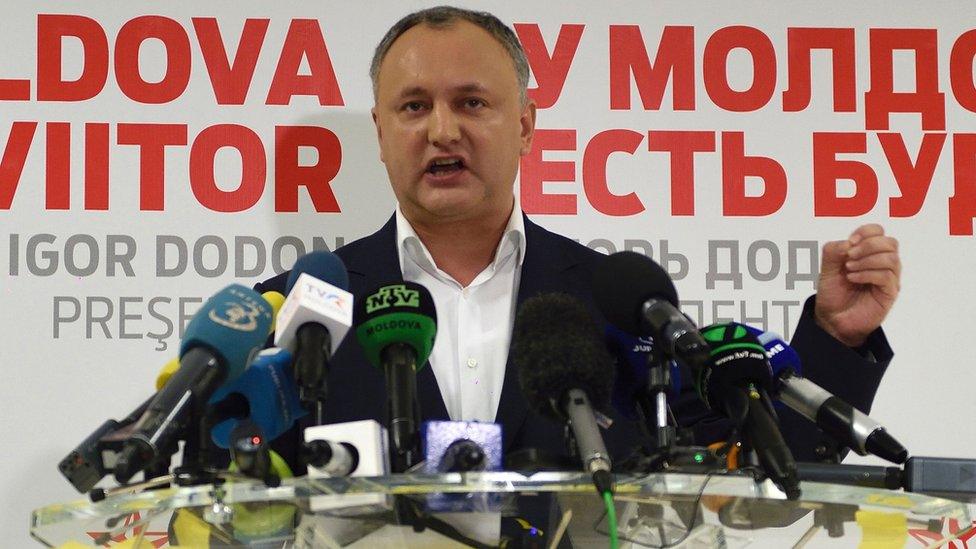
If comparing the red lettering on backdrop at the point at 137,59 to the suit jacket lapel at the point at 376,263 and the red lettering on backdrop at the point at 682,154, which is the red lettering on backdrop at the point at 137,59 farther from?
the red lettering on backdrop at the point at 682,154

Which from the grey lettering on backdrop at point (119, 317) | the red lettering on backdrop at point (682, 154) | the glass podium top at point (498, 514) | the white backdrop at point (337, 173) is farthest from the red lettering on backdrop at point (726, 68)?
the glass podium top at point (498, 514)

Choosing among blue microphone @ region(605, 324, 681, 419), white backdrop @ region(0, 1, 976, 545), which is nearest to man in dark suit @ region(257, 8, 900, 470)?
white backdrop @ region(0, 1, 976, 545)

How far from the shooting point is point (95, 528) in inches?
56.6

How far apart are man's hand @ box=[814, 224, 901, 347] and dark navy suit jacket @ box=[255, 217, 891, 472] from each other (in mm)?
40

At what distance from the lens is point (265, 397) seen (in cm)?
156

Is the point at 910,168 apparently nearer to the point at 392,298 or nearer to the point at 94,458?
the point at 392,298

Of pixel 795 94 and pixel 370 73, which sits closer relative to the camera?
pixel 370 73

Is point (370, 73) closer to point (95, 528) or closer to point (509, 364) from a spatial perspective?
point (509, 364)

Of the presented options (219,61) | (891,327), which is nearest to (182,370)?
(219,61)

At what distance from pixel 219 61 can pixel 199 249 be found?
48cm

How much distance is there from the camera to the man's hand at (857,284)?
79.8 inches

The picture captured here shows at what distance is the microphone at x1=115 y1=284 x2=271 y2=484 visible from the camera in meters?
1.31

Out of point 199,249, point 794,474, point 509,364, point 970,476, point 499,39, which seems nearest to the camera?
point 794,474

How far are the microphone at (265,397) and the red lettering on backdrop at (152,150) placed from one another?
1.74 metres
